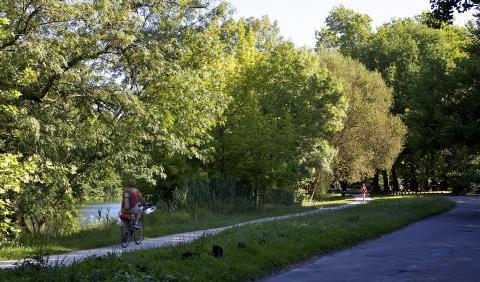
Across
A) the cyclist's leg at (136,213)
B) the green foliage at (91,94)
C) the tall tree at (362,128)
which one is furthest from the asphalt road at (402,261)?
the tall tree at (362,128)

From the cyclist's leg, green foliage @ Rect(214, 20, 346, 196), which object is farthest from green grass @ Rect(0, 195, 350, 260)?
green foliage @ Rect(214, 20, 346, 196)

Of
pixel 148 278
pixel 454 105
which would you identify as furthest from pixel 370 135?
pixel 148 278

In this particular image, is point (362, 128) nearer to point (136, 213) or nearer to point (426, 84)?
point (426, 84)

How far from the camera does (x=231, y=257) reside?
39.5ft

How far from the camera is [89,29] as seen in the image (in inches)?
730

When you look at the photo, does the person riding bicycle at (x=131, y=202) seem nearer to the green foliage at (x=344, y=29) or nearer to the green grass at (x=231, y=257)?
the green grass at (x=231, y=257)

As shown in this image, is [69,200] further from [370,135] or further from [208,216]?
[370,135]

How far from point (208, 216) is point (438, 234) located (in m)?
10.4

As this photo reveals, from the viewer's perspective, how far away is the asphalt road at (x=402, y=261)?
428 inches

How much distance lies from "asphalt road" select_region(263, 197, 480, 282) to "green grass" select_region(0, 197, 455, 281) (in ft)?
1.71

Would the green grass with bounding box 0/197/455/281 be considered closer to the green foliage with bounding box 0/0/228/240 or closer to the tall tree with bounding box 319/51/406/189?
the green foliage with bounding box 0/0/228/240

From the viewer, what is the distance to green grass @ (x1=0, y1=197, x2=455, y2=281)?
8.97 m

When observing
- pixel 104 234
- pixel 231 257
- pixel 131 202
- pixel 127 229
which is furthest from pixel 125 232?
pixel 231 257

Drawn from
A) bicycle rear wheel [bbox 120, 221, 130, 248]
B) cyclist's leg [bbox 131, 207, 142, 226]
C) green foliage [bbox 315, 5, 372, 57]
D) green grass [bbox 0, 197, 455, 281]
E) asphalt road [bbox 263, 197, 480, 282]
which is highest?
green foliage [bbox 315, 5, 372, 57]
